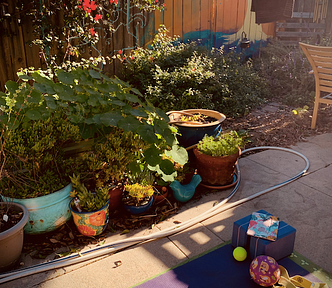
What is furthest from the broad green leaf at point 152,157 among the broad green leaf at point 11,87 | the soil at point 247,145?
the broad green leaf at point 11,87

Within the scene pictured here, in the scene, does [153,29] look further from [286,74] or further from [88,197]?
[88,197]

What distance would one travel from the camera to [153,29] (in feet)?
16.4

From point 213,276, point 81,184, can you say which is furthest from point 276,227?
point 81,184

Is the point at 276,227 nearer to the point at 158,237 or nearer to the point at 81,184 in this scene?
the point at 158,237

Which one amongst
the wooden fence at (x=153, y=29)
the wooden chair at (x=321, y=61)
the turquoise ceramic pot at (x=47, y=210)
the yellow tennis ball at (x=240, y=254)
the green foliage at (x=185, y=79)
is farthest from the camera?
the green foliage at (x=185, y=79)

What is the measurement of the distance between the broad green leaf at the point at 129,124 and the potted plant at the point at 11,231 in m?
0.87

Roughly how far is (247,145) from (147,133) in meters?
2.28

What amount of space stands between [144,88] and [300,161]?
2.31 metres

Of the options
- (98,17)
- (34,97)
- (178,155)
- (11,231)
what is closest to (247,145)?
(178,155)

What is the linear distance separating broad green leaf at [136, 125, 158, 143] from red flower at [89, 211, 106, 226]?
66 centimetres

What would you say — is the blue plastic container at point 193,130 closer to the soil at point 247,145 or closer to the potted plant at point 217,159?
the potted plant at point 217,159

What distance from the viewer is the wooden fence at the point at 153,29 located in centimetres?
365

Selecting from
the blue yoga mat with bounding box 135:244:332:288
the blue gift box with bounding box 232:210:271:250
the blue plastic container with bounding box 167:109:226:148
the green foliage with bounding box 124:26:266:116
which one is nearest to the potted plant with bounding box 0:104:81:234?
the blue yoga mat with bounding box 135:244:332:288

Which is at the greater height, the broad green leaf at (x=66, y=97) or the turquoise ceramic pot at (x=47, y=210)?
the broad green leaf at (x=66, y=97)
